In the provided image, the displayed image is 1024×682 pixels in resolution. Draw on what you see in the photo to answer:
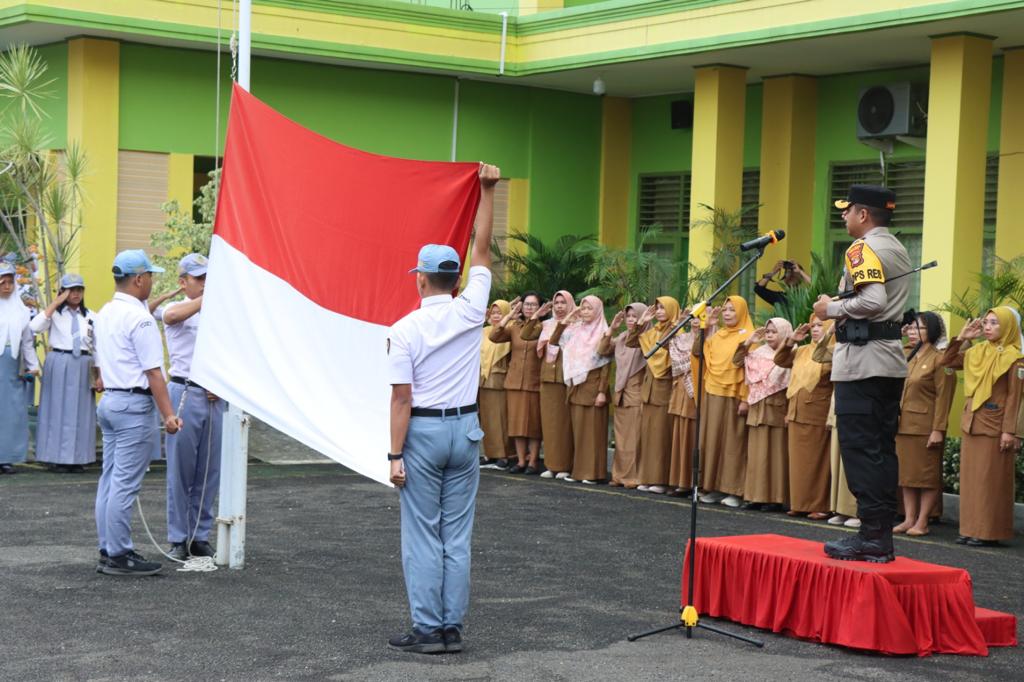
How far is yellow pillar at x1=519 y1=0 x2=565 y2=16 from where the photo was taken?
63.8 ft

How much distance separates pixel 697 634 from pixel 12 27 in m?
12.6

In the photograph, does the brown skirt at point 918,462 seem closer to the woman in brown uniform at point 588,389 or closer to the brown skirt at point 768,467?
the brown skirt at point 768,467

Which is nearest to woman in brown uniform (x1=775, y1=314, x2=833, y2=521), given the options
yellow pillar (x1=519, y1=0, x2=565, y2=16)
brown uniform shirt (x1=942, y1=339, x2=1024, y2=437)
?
brown uniform shirt (x1=942, y1=339, x2=1024, y2=437)

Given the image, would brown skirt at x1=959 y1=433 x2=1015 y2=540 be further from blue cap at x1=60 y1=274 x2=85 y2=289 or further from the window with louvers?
blue cap at x1=60 y1=274 x2=85 y2=289

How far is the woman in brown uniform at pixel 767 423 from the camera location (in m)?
13.3

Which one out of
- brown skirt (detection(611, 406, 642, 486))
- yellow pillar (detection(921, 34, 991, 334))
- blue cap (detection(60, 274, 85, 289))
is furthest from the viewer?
yellow pillar (detection(921, 34, 991, 334))

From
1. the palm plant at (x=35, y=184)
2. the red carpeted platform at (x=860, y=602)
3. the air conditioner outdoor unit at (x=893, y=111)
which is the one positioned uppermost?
the air conditioner outdoor unit at (x=893, y=111)

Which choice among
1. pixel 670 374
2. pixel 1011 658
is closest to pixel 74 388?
pixel 670 374

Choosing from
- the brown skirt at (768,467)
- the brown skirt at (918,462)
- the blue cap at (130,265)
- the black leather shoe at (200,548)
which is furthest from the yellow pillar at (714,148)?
the blue cap at (130,265)

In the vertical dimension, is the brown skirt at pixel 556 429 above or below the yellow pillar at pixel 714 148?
below

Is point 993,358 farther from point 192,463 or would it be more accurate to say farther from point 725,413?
point 192,463

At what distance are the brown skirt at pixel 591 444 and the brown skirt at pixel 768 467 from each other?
2.10 m

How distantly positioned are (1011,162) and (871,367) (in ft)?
29.6

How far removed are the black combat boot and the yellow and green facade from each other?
746cm
